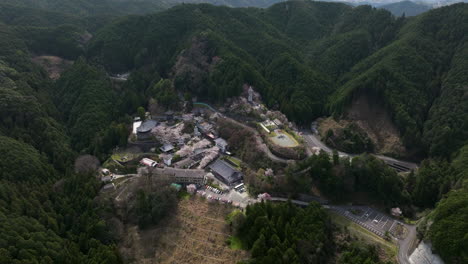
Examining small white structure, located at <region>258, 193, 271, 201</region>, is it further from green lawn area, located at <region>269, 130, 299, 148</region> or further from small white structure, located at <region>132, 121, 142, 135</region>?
small white structure, located at <region>132, 121, 142, 135</region>

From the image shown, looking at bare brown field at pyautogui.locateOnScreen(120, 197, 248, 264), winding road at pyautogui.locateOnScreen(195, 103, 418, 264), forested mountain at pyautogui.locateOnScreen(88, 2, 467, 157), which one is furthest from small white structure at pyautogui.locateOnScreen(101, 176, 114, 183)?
forested mountain at pyautogui.locateOnScreen(88, 2, 467, 157)

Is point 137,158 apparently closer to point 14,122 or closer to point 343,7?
point 14,122

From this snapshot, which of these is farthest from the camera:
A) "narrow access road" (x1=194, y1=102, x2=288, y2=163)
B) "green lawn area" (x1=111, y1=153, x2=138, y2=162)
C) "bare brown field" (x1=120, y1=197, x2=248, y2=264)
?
"green lawn area" (x1=111, y1=153, x2=138, y2=162)

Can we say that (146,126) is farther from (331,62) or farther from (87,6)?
(87,6)

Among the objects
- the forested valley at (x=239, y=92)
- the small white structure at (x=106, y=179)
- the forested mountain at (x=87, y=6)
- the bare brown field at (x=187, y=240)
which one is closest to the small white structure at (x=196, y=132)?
the forested valley at (x=239, y=92)

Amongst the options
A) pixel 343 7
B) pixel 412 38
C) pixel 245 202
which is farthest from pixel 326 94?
pixel 343 7

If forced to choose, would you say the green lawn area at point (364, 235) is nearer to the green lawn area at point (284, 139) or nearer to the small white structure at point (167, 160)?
the green lawn area at point (284, 139)
